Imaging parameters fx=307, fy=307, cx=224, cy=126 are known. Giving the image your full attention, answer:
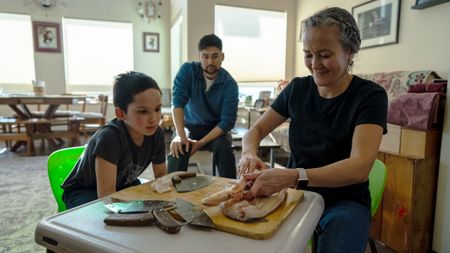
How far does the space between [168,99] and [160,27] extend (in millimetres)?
1381

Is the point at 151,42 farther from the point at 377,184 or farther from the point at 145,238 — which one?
the point at 145,238

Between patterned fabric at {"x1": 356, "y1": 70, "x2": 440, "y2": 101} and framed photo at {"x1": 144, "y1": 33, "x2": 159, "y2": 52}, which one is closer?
patterned fabric at {"x1": 356, "y1": 70, "x2": 440, "y2": 101}

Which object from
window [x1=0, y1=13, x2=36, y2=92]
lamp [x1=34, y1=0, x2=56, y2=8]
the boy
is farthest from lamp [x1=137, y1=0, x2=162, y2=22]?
the boy

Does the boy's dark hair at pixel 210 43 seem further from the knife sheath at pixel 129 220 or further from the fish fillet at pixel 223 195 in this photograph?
the knife sheath at pixel 129 220

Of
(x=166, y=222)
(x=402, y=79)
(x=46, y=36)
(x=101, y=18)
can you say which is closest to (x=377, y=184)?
(x=166, y=222)

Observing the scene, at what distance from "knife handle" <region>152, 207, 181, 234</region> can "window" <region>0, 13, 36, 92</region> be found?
579 cm

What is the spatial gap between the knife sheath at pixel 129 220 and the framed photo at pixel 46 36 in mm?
5650

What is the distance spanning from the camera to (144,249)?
558 mm

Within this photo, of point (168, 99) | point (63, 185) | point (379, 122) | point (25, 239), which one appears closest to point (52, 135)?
point (168, 99)

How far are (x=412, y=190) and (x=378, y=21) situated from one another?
1744 mm

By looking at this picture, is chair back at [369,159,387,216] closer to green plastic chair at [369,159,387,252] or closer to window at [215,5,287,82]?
green plastic chair at [369,159,387,252]

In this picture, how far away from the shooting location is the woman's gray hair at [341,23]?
3.17 ft

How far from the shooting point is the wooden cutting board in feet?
2.05

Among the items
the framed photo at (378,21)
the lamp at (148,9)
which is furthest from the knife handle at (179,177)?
the lamp at (148,9)
